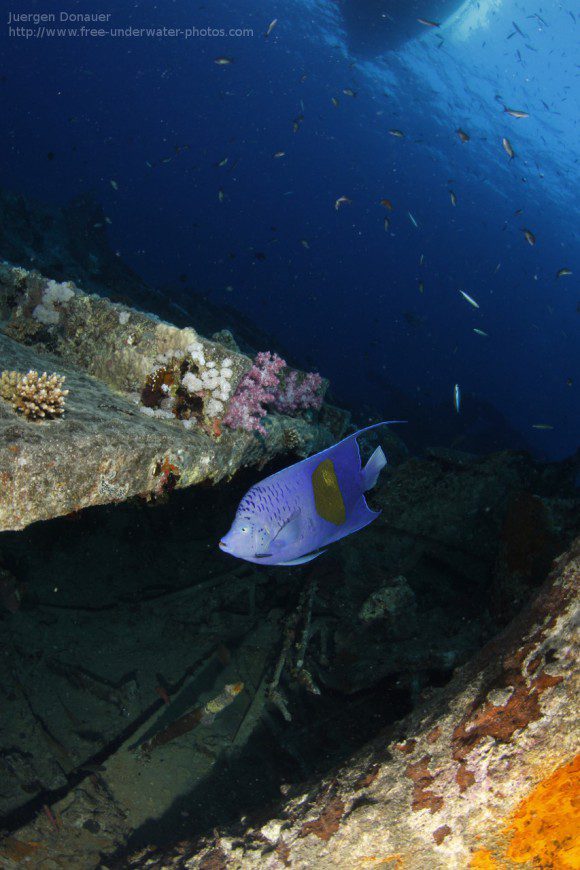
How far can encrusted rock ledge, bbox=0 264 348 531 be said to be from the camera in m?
2.48

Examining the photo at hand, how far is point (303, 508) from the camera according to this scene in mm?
1803

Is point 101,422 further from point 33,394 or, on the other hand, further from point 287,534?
point 287,534

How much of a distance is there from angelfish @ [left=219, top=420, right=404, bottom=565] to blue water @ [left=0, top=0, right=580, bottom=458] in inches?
768

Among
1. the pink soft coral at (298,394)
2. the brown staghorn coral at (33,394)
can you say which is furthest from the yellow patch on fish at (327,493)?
the pink soft coral at (298,394)

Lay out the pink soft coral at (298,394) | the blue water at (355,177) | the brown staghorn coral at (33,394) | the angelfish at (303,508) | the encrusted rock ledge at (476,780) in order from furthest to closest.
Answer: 1. the blue water at (355,177)
2. the pink soft coral at (298,394)
3. the brown staghorn coral at (33,394)
4. the encrusted rock ledge at (476,780)
5. the angelfish at (303,508)

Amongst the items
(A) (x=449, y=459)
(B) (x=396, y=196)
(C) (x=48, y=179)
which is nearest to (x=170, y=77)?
(C) (x=48, y=179)

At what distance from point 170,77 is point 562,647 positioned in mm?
132346

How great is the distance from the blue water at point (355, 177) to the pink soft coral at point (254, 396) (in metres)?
16.5

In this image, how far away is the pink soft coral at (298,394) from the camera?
5.34 m

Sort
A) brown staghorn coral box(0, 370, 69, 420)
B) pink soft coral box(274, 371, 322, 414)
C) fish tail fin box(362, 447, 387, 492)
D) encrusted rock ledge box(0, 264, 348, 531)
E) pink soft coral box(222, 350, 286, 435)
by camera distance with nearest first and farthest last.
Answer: fish tail fin box(362, 447, 387, 492)
encrusted rock ledge box(0, 264, 348, 531)
brown staghorn coral box(0, 370, 69, 420)
pink soft coral box(222, 350, 286, 435)
pink soft coral box(274, 371, 322, 414)

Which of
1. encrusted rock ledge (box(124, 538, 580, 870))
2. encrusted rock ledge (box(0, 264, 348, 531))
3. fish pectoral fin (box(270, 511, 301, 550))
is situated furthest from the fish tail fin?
encrusted rock ledge (box(0, 264, 348, 531))

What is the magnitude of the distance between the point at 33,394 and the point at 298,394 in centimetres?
324

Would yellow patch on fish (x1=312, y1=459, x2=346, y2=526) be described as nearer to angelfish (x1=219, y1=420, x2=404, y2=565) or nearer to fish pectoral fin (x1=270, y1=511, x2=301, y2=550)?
angelfish (x1=219, y1=420, x2=404, y2=565)

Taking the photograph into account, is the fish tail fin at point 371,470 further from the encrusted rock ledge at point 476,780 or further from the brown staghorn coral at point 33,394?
the brown staghorn coral at point 33,394
